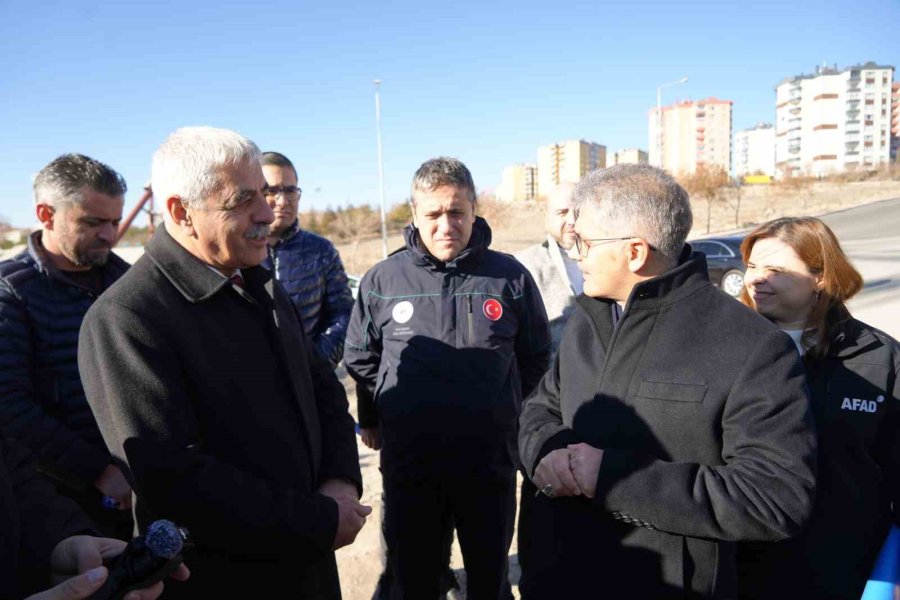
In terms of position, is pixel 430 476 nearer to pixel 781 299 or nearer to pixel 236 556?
pixel 236 556

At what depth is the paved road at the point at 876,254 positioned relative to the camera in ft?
32.4

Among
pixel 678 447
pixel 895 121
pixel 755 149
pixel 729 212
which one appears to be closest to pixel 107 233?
pixel 678 447

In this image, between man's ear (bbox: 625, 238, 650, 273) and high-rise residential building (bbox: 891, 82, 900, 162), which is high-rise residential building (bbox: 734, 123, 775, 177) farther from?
man's ear (bbox: 625, 238, 650, 273)

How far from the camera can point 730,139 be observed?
3211 inches

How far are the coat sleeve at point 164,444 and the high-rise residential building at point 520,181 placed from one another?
77692mm

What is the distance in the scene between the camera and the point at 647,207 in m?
1.64

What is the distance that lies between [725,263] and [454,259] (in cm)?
1287

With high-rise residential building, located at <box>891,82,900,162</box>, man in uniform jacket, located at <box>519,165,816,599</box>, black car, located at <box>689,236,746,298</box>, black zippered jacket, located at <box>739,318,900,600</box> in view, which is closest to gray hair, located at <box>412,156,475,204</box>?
man in uniform jacket, located at <box>519,165,816,599</box>

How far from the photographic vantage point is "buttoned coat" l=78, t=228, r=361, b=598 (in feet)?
5.08

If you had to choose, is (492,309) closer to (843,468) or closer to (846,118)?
(843,468)

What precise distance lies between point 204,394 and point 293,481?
40 cm

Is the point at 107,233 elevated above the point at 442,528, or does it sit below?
above

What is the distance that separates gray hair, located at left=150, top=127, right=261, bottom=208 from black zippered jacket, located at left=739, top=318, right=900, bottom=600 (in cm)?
199

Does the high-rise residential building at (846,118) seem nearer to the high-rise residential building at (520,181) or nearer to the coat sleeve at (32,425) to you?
the high-rise residential building at (520,181)
